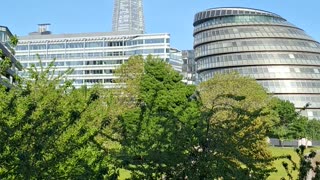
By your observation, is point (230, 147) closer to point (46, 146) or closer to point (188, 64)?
point (46, 146)

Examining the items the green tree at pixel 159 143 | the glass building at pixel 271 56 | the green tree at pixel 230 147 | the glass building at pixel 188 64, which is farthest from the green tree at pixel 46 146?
the glass building at pixel 188 64

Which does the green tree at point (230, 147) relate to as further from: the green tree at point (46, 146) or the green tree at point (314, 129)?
the green tree at point (314, 129)

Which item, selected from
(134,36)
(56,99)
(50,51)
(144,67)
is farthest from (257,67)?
(56,99)

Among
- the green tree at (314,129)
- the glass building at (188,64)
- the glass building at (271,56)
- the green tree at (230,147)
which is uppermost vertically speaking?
the glass building at (188,64)

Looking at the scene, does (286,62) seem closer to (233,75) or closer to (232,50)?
(232,50)

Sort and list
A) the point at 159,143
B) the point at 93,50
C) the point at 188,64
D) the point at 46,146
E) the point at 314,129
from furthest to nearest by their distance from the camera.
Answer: the point at 188,64
the point at 93,50
the point at 314,129
the point at 46,146
the point at 159,143

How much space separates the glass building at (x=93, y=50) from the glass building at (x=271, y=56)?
2446 centimetres

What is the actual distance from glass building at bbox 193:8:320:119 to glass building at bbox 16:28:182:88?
24.5 m

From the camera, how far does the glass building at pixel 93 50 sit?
137 m

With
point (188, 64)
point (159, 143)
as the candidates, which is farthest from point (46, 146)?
point (188, 64)

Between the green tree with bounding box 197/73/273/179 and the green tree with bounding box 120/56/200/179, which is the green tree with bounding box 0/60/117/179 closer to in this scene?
the green tree with bounding box 120/56/200/179

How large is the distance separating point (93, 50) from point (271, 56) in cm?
5543

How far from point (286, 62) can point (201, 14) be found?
82.6 ft

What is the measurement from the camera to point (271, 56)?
4343 inches
